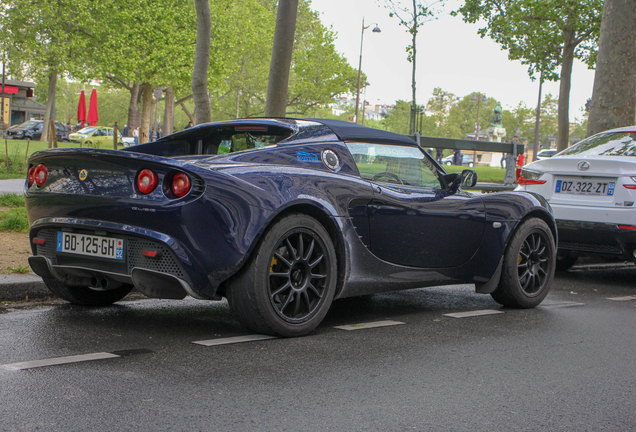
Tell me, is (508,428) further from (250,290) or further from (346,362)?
(250,290)

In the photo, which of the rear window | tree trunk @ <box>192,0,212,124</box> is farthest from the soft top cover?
tree trunk @ <box>192,0,212,124</box>

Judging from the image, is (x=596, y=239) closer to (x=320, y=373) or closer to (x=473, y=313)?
(x=473, y=313)

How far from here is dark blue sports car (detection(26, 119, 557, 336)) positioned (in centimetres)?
398

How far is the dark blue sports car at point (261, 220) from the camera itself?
13.1 feet

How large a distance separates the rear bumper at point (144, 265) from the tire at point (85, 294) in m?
0.69

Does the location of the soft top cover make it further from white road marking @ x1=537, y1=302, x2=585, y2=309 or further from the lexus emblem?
the lexus emblem

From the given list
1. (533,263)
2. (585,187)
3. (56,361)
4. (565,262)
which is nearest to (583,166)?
(585,187)

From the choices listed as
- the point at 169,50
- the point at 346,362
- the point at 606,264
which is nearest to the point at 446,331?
the point at 346,362

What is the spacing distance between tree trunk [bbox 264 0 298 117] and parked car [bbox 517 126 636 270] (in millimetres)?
4207

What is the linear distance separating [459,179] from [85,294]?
9.47 ft

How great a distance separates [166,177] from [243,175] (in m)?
0.43

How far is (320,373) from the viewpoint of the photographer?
144 inches

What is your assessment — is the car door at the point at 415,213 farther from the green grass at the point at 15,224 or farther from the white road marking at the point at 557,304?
the green grass at the point at 15,224

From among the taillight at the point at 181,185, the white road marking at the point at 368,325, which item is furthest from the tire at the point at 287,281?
the taillight at the point at 181,185
